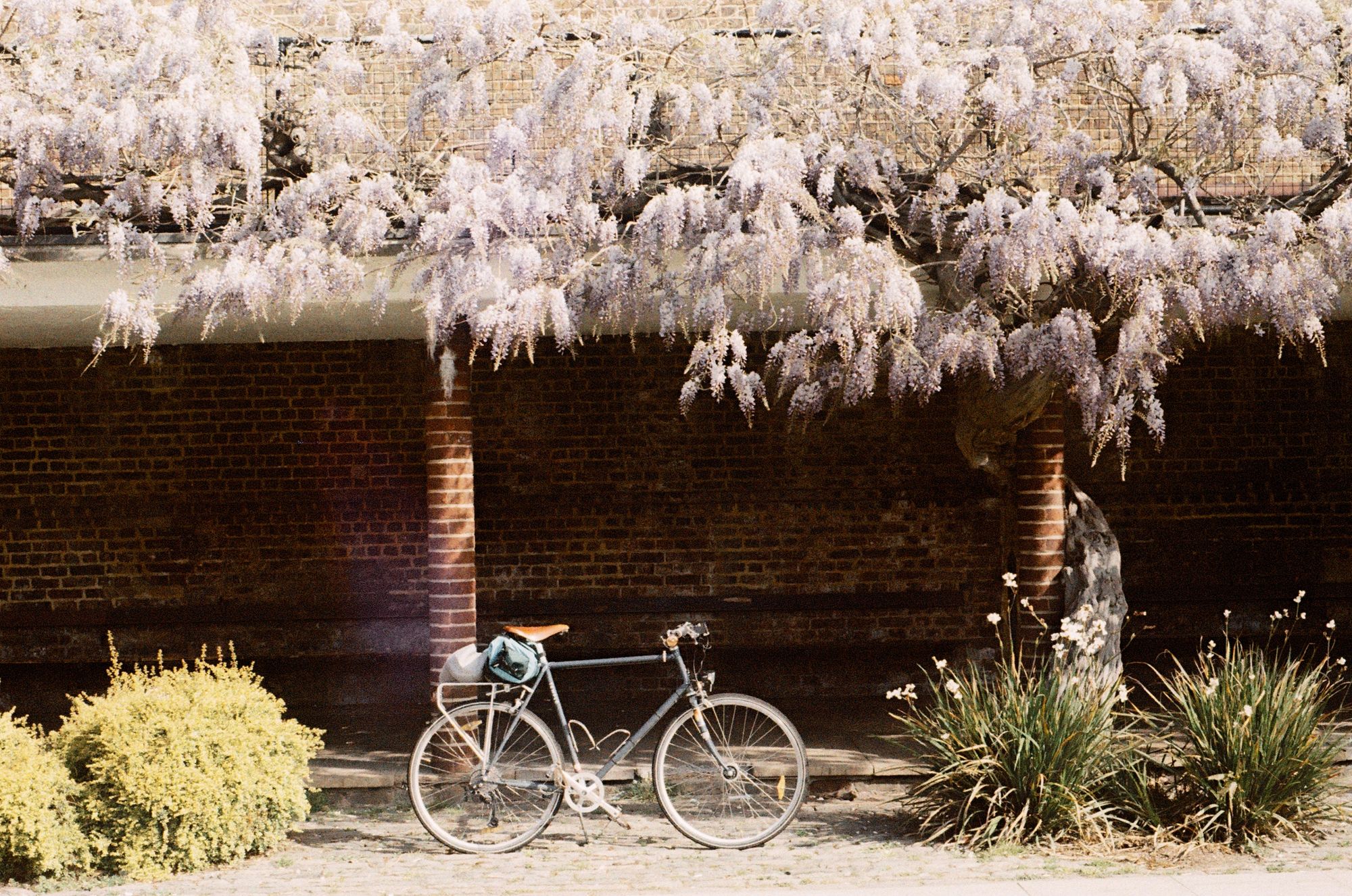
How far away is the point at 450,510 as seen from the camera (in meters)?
6.56

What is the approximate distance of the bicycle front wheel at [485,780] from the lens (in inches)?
206

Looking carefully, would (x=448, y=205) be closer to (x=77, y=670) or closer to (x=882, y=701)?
(x=882, y=701)

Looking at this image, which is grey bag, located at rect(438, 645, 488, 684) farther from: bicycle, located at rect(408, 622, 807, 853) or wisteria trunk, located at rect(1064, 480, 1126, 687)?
wisteria trunk, located at rect(1064, 480, 1126, 687)

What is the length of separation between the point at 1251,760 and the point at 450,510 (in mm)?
3947

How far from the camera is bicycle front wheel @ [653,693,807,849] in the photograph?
523 cm

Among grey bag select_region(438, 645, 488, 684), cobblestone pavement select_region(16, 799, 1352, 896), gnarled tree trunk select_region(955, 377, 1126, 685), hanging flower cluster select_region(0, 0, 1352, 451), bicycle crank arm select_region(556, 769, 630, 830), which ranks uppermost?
hanging flower cluster select_region(0, 0, 1352, 451)

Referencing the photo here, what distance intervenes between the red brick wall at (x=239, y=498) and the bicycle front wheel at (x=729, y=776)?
405 cm

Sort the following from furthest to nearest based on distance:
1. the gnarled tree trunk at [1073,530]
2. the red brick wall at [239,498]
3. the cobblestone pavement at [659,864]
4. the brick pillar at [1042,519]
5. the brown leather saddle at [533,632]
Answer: the red brick wall at [239,498], the brick pillar at [1042,519], the gnarled tree trunk at [1073,530], the brown leather saddle at [533,632], the cobblestone pavement at [659,864]

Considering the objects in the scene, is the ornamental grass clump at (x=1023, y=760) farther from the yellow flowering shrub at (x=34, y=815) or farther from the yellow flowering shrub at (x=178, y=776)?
the yellow flowering shrub at (x=34, y=815)

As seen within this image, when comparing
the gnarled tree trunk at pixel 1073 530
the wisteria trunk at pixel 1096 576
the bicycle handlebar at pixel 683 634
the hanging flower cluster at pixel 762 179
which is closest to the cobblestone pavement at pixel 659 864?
the bicycle handlebar at pixel 683 634

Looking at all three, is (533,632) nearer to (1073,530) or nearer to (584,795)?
(584,795)

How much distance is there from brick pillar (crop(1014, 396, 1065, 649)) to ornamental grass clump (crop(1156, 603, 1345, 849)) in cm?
129

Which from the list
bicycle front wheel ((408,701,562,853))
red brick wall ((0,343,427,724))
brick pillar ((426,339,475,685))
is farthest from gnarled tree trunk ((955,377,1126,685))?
red brick wall ((0,343,427,724))

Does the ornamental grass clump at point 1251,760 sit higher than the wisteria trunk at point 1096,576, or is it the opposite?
the wisteria trunk at point 1096,576
